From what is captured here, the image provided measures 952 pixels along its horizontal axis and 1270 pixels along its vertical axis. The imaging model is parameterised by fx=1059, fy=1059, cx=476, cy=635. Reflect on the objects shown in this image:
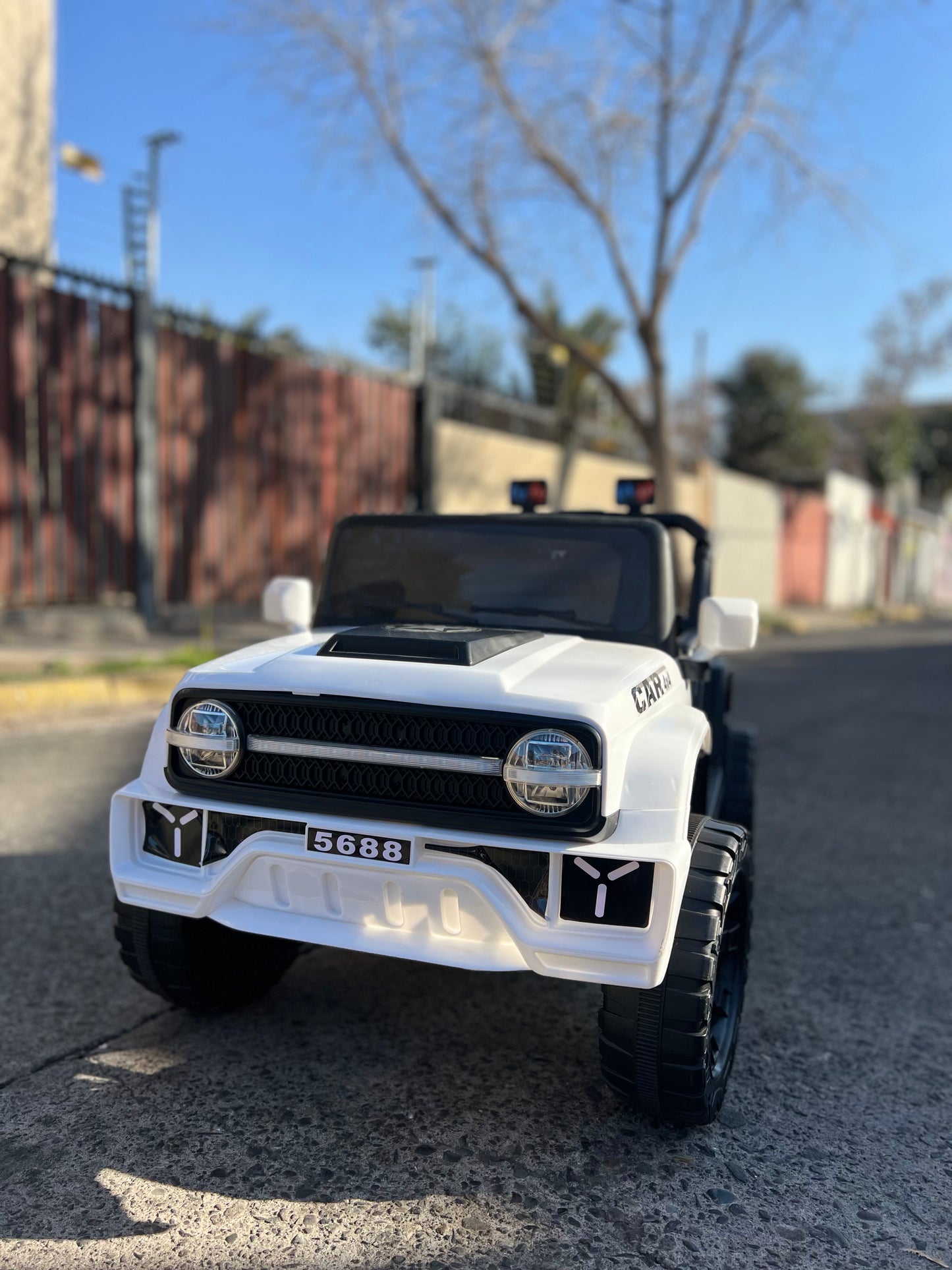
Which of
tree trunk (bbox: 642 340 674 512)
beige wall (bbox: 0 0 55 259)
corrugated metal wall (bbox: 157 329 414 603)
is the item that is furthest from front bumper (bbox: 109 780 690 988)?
tree trunk (bbox: 642 340 674 512)

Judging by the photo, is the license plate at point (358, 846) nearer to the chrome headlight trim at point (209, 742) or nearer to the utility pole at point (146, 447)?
the chrome headlight trim at point (209, 742)

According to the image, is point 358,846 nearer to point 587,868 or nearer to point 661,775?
point 587,868

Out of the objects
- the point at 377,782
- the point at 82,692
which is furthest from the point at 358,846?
the point at 82,692

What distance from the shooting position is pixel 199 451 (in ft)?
40.8

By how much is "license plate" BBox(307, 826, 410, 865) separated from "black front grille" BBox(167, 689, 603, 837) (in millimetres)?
62

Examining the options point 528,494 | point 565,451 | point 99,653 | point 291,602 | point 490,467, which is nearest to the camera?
point 291,602

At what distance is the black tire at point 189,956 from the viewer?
9.54 ft

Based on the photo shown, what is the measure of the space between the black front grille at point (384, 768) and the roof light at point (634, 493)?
1.79 meters

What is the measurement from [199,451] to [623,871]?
36.3ft

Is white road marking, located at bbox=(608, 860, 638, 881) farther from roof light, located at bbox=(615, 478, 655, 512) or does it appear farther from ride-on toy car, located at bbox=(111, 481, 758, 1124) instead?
roof light, located at bbox=(615, 478, 655, 512)

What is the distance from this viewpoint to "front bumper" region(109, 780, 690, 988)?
233cm

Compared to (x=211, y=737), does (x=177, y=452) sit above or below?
above

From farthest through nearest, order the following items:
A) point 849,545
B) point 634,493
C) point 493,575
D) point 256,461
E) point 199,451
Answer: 1. point 849,545
2. point 256,461
3. point 199,451
4. point 634,493
5. point 493,575

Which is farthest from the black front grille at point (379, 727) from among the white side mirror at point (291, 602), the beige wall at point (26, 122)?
the beige wall at point (26, 122)
